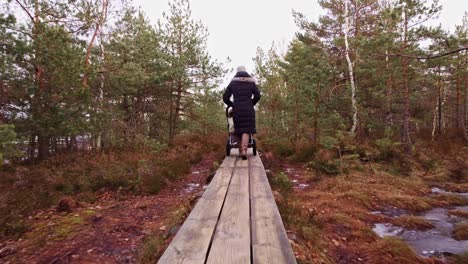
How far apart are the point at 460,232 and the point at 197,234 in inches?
173

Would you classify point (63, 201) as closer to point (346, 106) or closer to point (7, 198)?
point (7, 198)

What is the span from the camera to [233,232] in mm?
2332

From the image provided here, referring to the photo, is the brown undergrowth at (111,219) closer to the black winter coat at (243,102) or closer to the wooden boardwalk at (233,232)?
the wooden boardwalk at (233,232)

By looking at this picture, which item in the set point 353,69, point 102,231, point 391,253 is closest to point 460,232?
point 391,253

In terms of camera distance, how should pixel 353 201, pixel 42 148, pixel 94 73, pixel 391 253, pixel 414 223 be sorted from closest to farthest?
pixel 391 253
pixel 414 223
pixel 353 201
pixel 42 148
pixel 94 73

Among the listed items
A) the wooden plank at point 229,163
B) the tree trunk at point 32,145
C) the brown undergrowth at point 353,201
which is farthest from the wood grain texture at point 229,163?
the tree trunk at point 32,145

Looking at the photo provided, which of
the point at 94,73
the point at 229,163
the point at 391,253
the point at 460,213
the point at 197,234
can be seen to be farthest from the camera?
→ the point at 94,73

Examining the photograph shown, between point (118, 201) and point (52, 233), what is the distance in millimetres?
1645

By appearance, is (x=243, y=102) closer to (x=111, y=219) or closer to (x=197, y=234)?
(x=111, y=219)

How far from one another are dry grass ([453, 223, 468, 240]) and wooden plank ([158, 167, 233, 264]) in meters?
3.78

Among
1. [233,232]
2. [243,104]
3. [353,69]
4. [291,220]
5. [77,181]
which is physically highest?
[353,69]

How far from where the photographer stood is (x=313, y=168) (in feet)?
26.4

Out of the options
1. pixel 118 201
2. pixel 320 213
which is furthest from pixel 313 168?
pixel 118 201

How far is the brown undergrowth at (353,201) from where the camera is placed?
3.42 m
